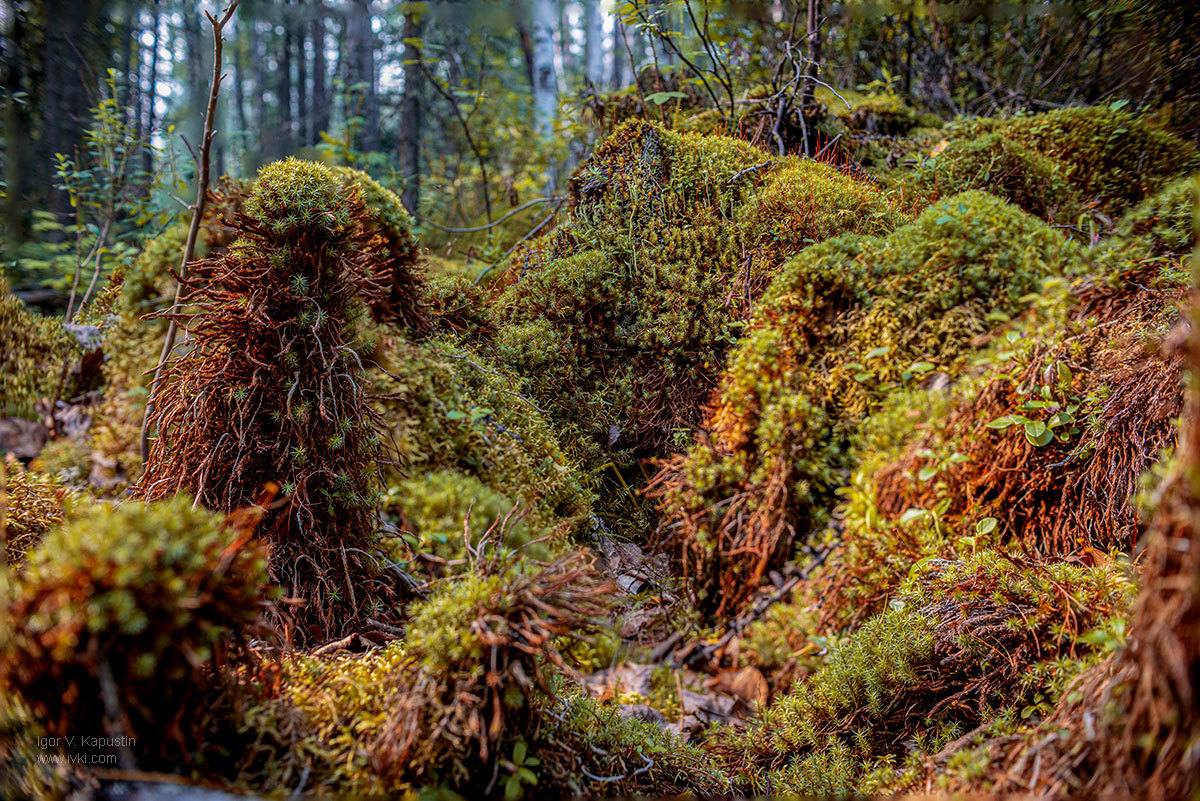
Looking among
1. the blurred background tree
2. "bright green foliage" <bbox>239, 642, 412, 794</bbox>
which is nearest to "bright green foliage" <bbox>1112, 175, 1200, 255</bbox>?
the blurred background tree

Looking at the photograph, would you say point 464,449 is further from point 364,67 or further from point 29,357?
point 364,67

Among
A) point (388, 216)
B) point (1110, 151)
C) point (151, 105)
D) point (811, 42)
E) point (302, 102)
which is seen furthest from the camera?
point (302, 102)

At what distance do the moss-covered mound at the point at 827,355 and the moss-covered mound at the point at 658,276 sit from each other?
0.39 metres

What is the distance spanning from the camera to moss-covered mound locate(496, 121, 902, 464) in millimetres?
3232

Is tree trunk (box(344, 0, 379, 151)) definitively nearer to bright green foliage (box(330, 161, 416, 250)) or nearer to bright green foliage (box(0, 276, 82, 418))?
bright green foliage (box(0, 276, 82, 418))

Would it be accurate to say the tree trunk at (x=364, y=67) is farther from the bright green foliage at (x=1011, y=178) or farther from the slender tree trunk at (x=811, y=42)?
the bright green foliage at (x=1011, y=178)

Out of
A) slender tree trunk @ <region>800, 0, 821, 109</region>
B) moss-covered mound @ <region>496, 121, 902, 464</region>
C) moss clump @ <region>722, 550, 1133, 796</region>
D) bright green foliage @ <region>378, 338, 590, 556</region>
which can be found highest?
slender tree trunk @ <region>800, 0, 821, 109</region>

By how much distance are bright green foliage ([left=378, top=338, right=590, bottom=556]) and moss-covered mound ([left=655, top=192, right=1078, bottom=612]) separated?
70 cm

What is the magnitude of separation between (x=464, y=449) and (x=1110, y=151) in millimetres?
4635

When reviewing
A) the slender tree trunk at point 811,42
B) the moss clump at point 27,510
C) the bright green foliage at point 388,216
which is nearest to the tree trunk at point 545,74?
the slender tree trunk at point 811,42

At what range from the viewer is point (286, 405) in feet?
7.85

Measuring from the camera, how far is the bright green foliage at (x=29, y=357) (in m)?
4.53

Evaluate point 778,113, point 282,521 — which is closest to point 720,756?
point 282,521

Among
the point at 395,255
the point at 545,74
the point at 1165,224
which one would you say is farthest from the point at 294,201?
the point at 545,74
